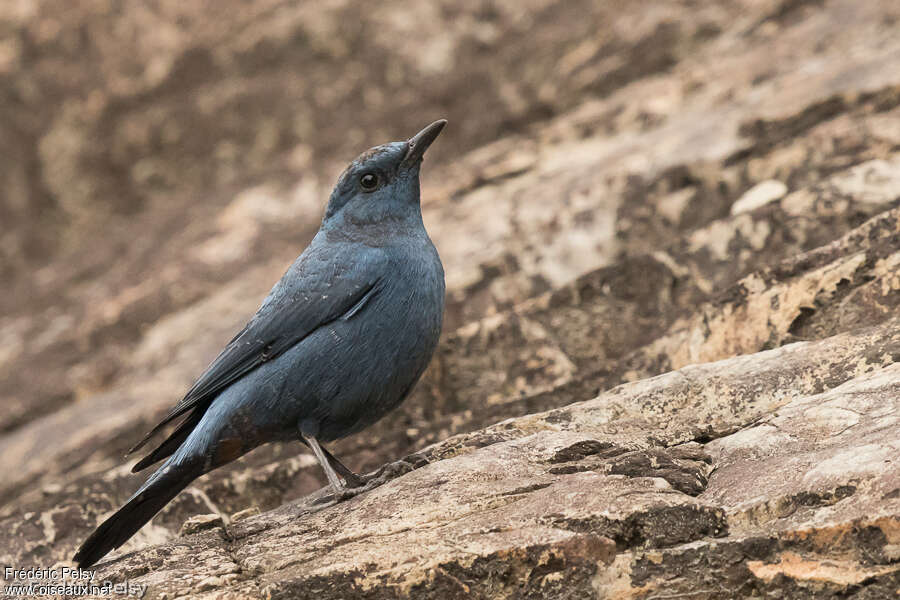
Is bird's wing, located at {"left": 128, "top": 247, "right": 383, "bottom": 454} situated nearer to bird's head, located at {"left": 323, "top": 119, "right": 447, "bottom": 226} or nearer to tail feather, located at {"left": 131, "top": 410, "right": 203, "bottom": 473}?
tail feather, located at {"left": 131, "top": 410, "right": 203, "bottom": 473}

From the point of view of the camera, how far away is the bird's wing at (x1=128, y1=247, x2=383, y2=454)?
5199mm

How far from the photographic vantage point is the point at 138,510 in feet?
15.6

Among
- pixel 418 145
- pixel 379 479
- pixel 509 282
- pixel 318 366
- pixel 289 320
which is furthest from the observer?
pixel 509 282

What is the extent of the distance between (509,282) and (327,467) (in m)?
2.93

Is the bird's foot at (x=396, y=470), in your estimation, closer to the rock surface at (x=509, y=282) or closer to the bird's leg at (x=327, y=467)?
the rock surface at (x=509, y=282)

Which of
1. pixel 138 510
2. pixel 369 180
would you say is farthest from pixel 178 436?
pixel 369 180

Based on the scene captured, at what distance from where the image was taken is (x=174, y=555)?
4.37 metres

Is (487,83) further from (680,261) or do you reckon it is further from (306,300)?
(306,300)

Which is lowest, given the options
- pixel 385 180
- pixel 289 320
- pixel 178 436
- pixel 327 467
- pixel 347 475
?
pixel 347 475

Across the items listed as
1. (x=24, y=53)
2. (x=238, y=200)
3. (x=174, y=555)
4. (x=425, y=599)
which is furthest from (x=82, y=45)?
(x=425, y=599)

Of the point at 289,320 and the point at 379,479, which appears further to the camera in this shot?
the point at 289,320

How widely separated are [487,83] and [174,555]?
749 centimetres

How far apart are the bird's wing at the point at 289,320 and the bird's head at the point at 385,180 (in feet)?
1.71

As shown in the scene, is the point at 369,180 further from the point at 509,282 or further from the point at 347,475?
the point at 509,282
